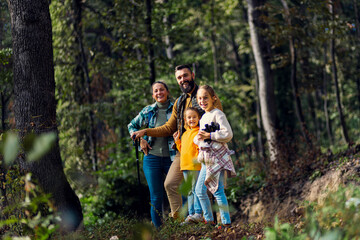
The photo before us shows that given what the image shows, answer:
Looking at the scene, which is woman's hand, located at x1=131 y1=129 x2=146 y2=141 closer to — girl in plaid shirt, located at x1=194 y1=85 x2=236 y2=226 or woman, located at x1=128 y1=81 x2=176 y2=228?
woman, located at x1=128 y1=81 x2=176 y2=228

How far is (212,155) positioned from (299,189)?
3755mm

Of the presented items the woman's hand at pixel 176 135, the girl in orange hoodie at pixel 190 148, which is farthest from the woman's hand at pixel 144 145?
the girl in orange hoodie at pixel 190 148

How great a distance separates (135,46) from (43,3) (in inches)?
194

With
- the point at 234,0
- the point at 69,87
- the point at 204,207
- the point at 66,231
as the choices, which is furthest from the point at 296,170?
the point at 234,0

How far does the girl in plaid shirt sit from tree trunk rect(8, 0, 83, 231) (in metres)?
1.89

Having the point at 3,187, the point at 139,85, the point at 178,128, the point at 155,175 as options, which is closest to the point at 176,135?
the point at 178,128

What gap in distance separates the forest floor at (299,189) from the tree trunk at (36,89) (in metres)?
2.91

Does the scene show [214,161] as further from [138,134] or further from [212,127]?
[138,134]

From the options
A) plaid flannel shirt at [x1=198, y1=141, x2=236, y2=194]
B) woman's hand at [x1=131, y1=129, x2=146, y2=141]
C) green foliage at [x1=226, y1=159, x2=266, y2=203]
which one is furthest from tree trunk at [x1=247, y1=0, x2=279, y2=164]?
plaid flannel shirt at [x1=198, y1=141, x2=236, y2=194]

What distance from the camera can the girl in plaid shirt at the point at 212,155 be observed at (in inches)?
197

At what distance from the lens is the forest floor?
7160mm

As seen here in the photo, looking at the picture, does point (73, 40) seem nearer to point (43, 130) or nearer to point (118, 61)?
point (118, 61)

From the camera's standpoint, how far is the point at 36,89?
5699 millimetres

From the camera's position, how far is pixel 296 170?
8875 mm
